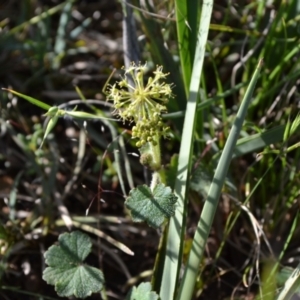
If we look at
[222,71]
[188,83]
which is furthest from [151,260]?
[222,71]

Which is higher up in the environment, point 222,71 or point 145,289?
point 222,71

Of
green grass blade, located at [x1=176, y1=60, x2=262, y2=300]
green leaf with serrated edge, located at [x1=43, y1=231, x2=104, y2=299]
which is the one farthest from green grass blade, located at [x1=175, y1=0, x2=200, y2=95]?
green leaf with serrated edge, located at [x1=43, y1=231, x2=104, y2=299]

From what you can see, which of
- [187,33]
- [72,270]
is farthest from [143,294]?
[187,33]

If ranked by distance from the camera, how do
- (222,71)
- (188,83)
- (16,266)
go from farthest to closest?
(222,71), (16,266), (188,83)

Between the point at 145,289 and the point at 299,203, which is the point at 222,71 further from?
the point at 145,289

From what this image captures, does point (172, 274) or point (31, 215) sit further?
point (31, 215)
